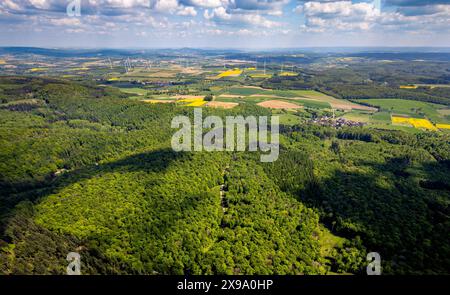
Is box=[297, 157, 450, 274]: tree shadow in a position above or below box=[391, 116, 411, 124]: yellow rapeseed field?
below

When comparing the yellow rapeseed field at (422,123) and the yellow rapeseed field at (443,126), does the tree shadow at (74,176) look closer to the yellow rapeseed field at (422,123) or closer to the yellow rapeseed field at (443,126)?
the yellow rapeseed field at (422,123)

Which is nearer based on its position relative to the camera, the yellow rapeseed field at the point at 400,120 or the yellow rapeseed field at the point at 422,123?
the yellow rapeseed field at the point at 422,123

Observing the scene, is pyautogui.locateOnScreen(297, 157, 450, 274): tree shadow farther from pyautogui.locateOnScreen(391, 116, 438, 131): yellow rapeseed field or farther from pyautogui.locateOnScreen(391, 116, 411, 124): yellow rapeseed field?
pyautogui.locateOnScreen(391, 116, 411, 124): yellow rapeseed field

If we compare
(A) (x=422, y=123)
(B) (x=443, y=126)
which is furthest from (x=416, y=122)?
(B) (x=443, y=126)

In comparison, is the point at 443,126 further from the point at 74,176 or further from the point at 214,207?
the point at 74,176

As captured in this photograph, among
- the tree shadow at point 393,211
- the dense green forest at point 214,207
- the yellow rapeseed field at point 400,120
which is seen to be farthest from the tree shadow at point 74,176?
the yellow rapeseed field at point 400,120

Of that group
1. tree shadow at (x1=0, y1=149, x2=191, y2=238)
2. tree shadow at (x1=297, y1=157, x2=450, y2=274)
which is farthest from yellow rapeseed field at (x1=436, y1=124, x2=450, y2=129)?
tree shadow at (x1=0, y1=149, x2=191, y2=238)
